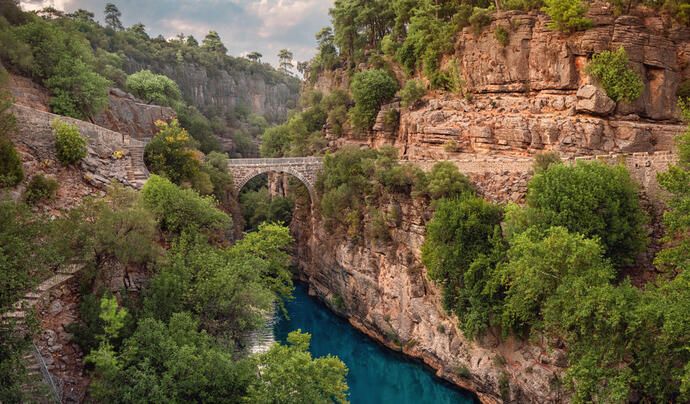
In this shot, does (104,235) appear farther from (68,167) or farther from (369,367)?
(369,367)

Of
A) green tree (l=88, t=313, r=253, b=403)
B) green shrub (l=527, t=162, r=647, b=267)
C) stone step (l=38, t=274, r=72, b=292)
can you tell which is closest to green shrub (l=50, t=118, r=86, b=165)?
stone step (l=38, t=274, r=72, b=292)

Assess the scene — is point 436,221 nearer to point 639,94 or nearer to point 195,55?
A: point 639,94

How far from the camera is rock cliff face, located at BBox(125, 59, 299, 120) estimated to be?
61.2m

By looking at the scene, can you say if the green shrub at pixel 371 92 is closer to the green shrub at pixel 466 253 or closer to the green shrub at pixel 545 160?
the green shrub at pixel 466 253

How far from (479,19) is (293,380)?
2352 centimetres

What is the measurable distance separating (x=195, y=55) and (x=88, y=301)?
205ft

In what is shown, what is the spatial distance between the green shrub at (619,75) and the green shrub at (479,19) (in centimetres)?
703

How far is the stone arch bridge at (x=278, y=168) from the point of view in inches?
1278

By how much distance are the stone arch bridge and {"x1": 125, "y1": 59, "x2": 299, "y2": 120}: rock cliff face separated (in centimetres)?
3371

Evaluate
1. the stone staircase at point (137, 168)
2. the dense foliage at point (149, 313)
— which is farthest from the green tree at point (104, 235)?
the stone staircase at point (137, 168)

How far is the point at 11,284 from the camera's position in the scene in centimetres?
908

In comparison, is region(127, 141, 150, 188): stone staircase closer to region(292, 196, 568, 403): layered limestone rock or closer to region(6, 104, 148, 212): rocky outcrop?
region(6, 104, 148, 212): rocky outcrop

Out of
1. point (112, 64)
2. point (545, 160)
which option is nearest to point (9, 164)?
point (545, 160)

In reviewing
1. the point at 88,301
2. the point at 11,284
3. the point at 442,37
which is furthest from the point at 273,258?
the point at 442,37
